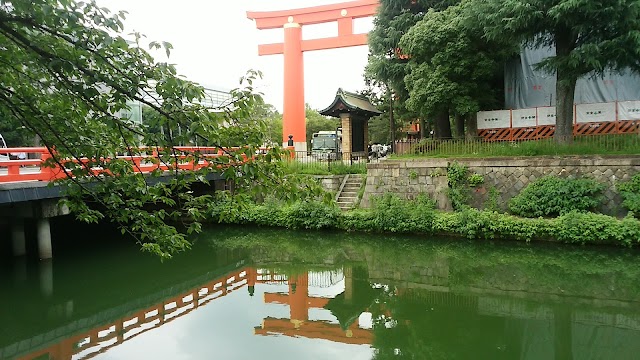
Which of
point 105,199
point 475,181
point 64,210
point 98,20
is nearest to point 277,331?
point 105,199

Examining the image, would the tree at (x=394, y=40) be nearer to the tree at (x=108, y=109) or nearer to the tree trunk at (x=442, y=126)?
the tree trunk at (x=442, y=126)

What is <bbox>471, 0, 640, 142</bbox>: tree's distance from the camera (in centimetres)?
1045

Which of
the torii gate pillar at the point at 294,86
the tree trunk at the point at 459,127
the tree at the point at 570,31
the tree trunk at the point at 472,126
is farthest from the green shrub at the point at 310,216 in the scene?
the torii gate pillar at the point at 294,86

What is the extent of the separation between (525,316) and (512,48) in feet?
32.0

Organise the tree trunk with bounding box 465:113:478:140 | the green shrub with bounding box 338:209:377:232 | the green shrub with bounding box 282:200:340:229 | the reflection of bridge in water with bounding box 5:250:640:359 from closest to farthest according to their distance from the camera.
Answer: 1. the reflection of bridge in water with bounding box 5:250:640:359
2. the green shrub with bounding box 338:209:377:232
3. the green shrub with bounding box 282:200:340:229
4. the tree trunk with bounding box 465:113:478:140

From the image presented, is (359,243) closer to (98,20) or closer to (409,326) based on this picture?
(409,326)

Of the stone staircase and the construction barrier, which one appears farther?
the stone staircase

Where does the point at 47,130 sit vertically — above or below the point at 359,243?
above

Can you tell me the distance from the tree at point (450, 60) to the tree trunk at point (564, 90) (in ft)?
5.76

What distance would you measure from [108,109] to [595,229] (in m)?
10.2

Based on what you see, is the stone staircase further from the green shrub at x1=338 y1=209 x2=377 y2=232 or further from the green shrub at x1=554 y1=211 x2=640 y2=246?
the green shrub at x1=554 y1=211 x2=640 y2=246

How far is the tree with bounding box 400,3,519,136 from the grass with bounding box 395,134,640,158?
1.00 m

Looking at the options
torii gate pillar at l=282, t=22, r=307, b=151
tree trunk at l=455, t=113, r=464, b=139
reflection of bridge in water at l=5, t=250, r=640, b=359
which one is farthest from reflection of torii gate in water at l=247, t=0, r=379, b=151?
reflection of bridge in water at l=5, t=250, r=640, b=359

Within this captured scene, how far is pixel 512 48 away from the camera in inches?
559
